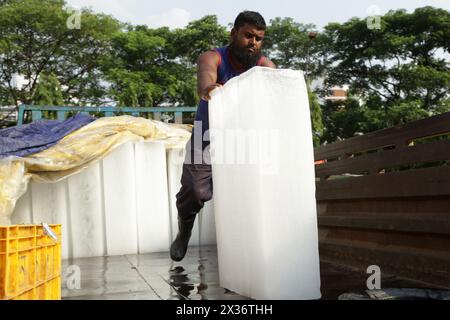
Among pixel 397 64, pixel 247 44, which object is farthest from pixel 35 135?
pixel 397 64

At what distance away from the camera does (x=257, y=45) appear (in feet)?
12.4

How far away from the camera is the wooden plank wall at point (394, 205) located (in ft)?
11.6

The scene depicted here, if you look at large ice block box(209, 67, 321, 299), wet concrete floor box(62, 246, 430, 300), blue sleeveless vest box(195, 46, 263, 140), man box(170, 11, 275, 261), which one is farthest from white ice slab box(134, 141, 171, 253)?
large ice block box(209, 67, 321, 299)

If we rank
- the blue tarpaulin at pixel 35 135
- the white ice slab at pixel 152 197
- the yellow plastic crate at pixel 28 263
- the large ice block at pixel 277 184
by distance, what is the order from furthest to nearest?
the white ice slab at pixel 152 197
the blue tarpaulin at pixel 35 135
the large ice block at pixel 277 184
the yellow plastic crate at pixel 28 263

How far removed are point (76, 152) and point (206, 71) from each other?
10.7ft

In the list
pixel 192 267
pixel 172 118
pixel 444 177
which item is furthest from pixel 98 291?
pixel 172 118

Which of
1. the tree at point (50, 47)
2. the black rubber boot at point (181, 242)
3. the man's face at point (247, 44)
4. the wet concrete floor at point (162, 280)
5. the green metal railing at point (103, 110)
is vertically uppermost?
the tree at point (50, 47)

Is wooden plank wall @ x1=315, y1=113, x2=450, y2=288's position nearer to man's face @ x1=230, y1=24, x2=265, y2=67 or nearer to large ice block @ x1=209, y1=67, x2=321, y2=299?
large ice block @ x1=209, y1=67, x2=321, y2=299

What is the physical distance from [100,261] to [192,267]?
58.4 inches

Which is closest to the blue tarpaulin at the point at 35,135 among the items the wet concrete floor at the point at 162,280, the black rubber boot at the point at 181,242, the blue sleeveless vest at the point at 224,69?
the wet concrete floor at the point at 162,280

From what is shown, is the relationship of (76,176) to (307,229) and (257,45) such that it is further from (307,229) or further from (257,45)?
(307,229)

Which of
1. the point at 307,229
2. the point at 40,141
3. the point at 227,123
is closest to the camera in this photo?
the point at 307,229

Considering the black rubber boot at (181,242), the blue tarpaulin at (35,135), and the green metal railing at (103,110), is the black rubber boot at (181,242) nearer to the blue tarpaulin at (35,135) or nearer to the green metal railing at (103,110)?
the blue tarpaulin at (35,135)

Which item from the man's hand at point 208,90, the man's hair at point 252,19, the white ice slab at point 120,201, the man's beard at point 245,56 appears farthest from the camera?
the white ice slab at point 120,201
